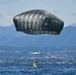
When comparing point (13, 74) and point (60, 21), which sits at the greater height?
point (13, 74)

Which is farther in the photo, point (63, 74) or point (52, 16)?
point (63, 74)

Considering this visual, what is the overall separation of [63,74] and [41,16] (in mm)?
88853

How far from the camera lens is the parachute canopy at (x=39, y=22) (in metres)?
54.5

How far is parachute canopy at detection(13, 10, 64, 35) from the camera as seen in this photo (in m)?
54.5

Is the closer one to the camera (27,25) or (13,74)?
(27,25)

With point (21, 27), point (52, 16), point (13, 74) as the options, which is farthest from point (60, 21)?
point (13, 74)

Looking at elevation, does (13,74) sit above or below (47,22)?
above

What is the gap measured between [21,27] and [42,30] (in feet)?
8.50

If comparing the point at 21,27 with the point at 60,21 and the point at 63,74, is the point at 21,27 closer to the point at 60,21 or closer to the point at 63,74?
the point at 60,21

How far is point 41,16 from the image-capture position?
179 feet

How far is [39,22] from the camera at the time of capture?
54.5 metres

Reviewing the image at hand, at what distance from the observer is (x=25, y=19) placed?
55312 millimetres

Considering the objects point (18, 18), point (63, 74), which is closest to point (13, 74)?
point (63, 74)

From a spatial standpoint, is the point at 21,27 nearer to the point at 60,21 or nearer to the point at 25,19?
the point at 25,19
